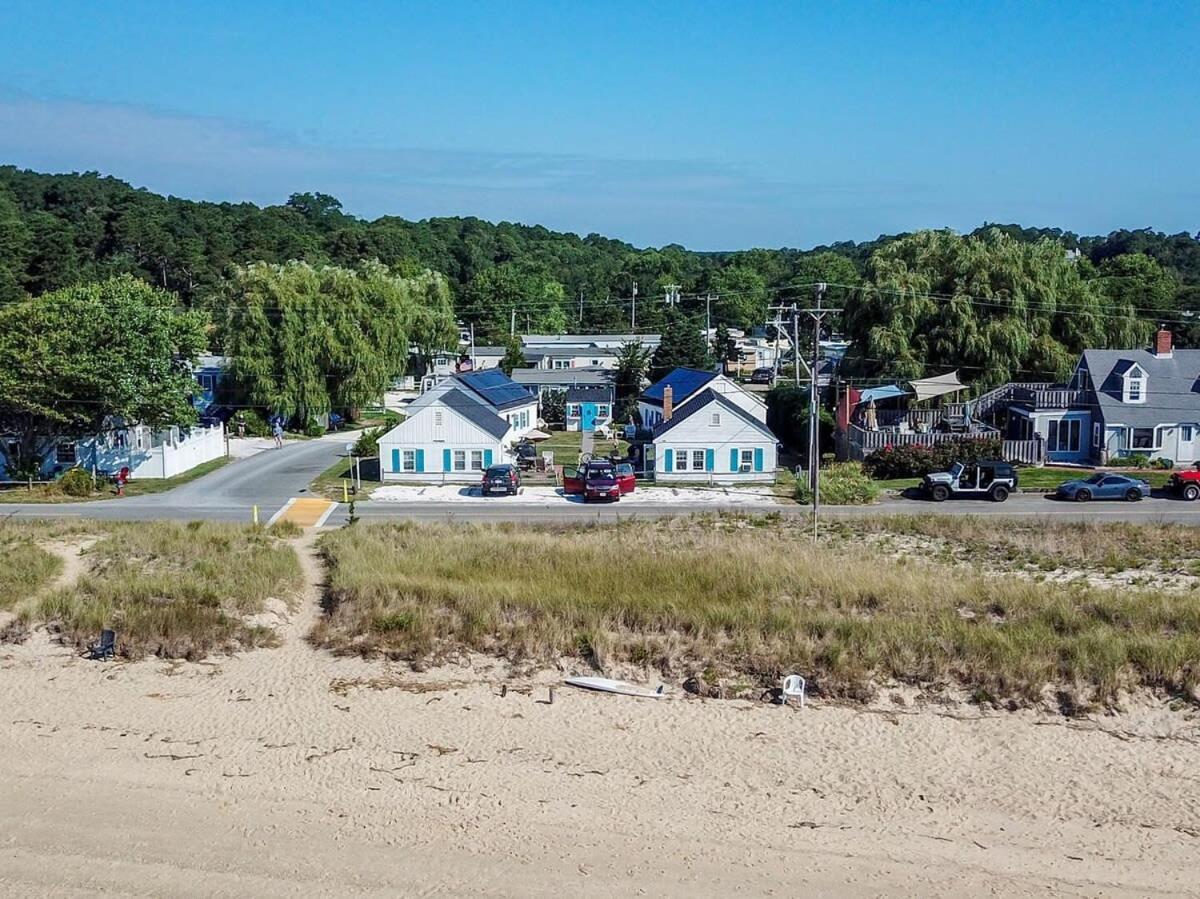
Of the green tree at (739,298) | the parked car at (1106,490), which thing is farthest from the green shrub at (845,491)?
the green tree at (739,298)

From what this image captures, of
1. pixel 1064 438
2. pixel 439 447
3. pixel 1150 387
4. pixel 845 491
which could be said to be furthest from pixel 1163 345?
pixel 439 447

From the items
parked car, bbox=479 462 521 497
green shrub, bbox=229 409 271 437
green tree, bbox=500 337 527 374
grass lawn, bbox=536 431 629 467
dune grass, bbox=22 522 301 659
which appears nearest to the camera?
dune grass, bbox=22 522 301 659

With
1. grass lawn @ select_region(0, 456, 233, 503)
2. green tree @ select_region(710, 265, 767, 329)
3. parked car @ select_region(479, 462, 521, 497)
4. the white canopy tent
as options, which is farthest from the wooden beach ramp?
green tree @ select_region(710, 265, 767, 329)

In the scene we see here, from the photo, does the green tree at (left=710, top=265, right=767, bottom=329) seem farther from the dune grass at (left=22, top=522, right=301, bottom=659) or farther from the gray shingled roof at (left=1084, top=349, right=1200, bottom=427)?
the dune grass at (left=22, top=522, right=301, bottom=659)

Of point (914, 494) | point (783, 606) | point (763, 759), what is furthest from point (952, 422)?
point (763, 759)

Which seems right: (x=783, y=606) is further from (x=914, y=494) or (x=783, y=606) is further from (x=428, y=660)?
(x=914, y=494)

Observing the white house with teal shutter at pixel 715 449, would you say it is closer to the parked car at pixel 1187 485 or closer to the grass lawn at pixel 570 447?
the grass lawn at pixel 570 447
